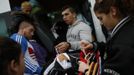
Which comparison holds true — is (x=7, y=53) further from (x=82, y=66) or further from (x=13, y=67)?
(x=82, y=66)

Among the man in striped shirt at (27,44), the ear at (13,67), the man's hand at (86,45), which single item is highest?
the ear at (13,67)

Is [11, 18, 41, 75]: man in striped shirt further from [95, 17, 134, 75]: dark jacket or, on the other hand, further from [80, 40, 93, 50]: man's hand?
[95, 17, 134, 75]: dark jacket

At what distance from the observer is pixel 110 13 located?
1.55 m

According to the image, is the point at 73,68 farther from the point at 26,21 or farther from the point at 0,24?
the point at 0,24

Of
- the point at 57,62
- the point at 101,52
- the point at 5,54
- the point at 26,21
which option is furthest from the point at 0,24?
the point at 5,54

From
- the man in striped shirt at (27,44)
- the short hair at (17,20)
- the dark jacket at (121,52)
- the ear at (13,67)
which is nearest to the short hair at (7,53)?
the ear at (13,67)

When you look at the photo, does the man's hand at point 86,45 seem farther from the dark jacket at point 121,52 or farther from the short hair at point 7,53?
the short hair at point 7,53

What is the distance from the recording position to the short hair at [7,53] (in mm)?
1099

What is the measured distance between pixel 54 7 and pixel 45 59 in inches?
82.2

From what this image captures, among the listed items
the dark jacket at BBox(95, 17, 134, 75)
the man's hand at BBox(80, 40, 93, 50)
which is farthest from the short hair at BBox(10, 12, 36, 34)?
the dark jacket at BBox(95, 17, 134, 75)

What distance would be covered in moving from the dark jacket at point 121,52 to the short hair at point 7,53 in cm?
47

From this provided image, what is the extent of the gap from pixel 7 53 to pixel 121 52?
0.54 m

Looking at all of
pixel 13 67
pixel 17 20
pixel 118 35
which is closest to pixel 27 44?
pixel 17 20

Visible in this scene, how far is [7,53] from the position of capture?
111cm
